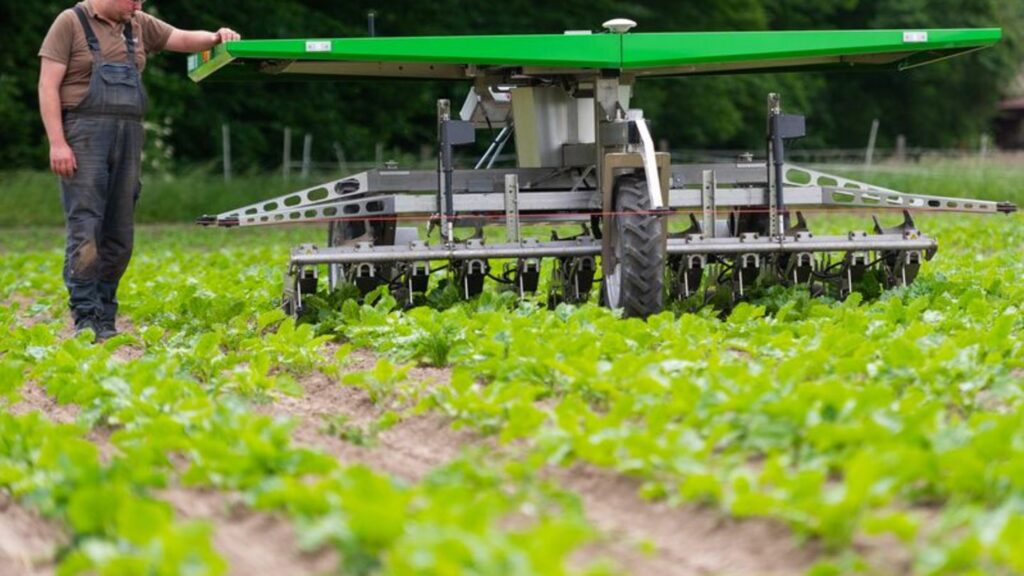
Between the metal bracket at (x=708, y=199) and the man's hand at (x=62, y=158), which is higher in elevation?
the man's hand at (x=62, y=158)

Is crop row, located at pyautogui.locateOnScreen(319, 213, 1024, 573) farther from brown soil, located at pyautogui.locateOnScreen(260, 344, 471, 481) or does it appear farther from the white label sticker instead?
the white label sticker

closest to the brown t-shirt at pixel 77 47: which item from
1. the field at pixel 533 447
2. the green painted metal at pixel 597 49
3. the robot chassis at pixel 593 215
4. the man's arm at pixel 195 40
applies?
the man's arm at pixel 195 40

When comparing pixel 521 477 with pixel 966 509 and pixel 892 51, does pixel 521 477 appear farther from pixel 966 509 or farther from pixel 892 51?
pixel 892 51

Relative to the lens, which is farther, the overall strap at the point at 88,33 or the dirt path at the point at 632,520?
the overall strap at the point at 88,33

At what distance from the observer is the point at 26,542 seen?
4992 millimetres

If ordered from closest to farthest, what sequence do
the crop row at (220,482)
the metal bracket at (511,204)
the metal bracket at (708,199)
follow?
1. the crop row at (220,482)
2. the metal bracket at (511,204)
3. the metal bracket at (708,199)

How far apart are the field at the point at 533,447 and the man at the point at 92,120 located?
89 cm

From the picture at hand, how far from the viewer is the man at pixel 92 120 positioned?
9508 millimetres

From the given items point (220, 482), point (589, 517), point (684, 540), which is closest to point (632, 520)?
point (589, 517)

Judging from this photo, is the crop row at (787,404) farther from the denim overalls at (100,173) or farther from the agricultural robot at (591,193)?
the denim overalls at (100,173)

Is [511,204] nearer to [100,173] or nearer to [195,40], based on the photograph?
[195,40]

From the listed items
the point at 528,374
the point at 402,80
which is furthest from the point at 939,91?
the point at 528,374

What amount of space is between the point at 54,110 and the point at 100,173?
1.42 feet

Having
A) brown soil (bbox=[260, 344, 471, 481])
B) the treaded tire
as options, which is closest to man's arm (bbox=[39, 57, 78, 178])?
brown soil (bbox=[260, 344, 471, 481])
